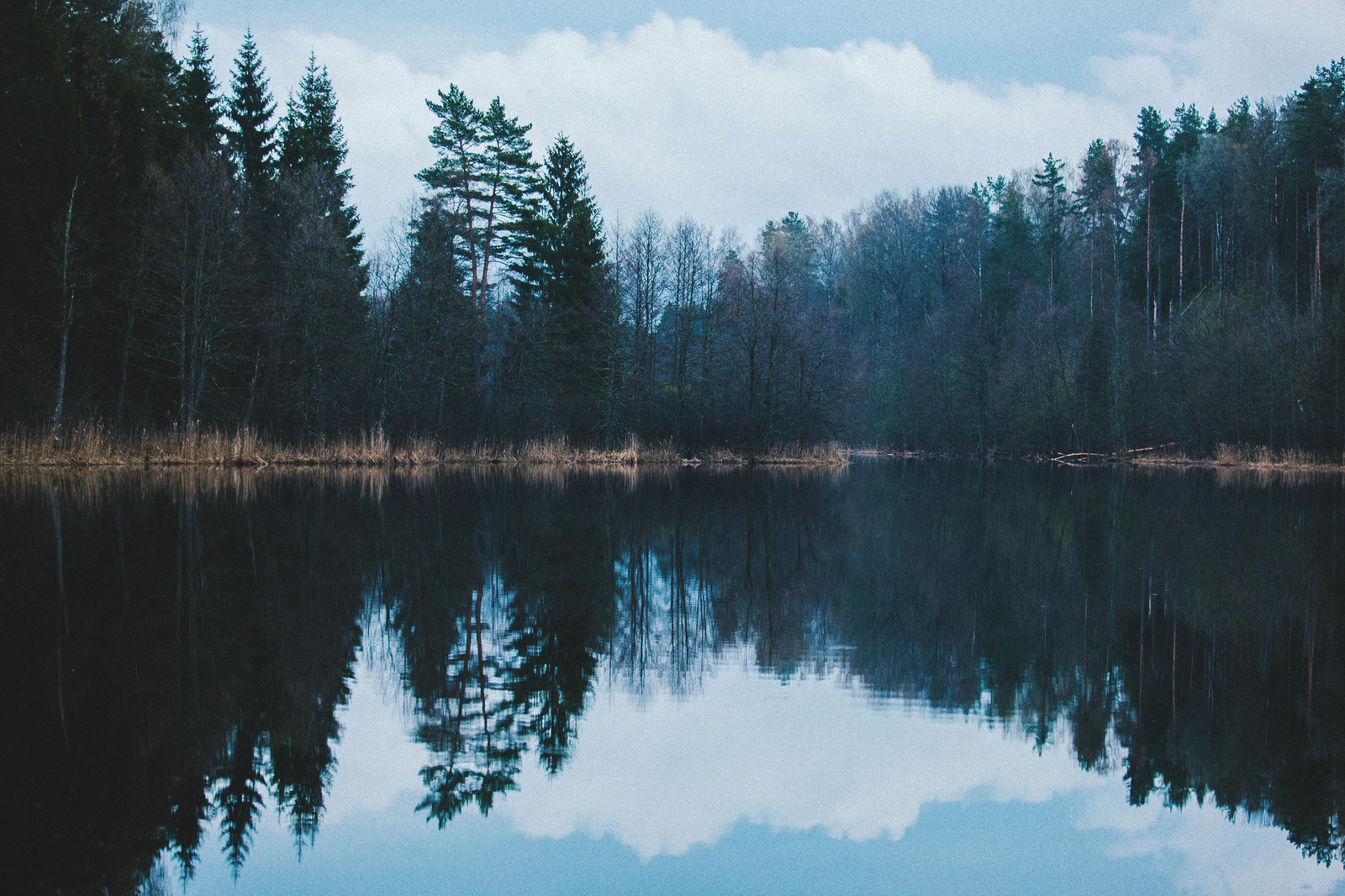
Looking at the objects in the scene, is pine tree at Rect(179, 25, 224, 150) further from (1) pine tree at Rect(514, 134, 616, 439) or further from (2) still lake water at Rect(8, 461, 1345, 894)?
(2) still lake water at Rect(8, 461, 1345, 894)

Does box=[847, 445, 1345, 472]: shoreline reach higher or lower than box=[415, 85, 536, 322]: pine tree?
lower

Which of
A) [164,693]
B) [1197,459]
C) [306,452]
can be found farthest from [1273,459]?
[164,693]

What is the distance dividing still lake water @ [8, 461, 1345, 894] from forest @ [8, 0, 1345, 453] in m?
16.9

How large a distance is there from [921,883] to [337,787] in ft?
7.49

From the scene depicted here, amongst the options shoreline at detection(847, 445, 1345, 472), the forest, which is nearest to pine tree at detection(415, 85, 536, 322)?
the forest

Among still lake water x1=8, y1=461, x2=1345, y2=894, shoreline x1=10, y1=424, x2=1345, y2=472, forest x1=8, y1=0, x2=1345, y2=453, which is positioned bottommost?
still lake water x1=8, y1=461, x2=1345, y2=894

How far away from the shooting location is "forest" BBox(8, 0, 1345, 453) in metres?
25.2

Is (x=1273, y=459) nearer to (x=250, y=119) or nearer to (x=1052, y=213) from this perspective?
(x=1052, y=213)

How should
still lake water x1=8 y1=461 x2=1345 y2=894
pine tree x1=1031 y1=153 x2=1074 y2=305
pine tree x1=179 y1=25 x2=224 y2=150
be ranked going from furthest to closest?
1. pine tree x1=1031 y1=153 x2=1074 y2=305
2. pine tree x1=179 y1=25 x2=224 y2=150
3. still lake water x1=8 y1=461 x2=1345 y2=894

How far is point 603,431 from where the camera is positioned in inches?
1353

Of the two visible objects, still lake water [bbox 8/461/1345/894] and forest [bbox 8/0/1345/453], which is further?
forest [bbox 8/0/1345/453]

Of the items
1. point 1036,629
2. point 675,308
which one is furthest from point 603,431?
point 1036,629

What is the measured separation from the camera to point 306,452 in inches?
1101

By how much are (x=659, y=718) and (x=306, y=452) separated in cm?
2500
